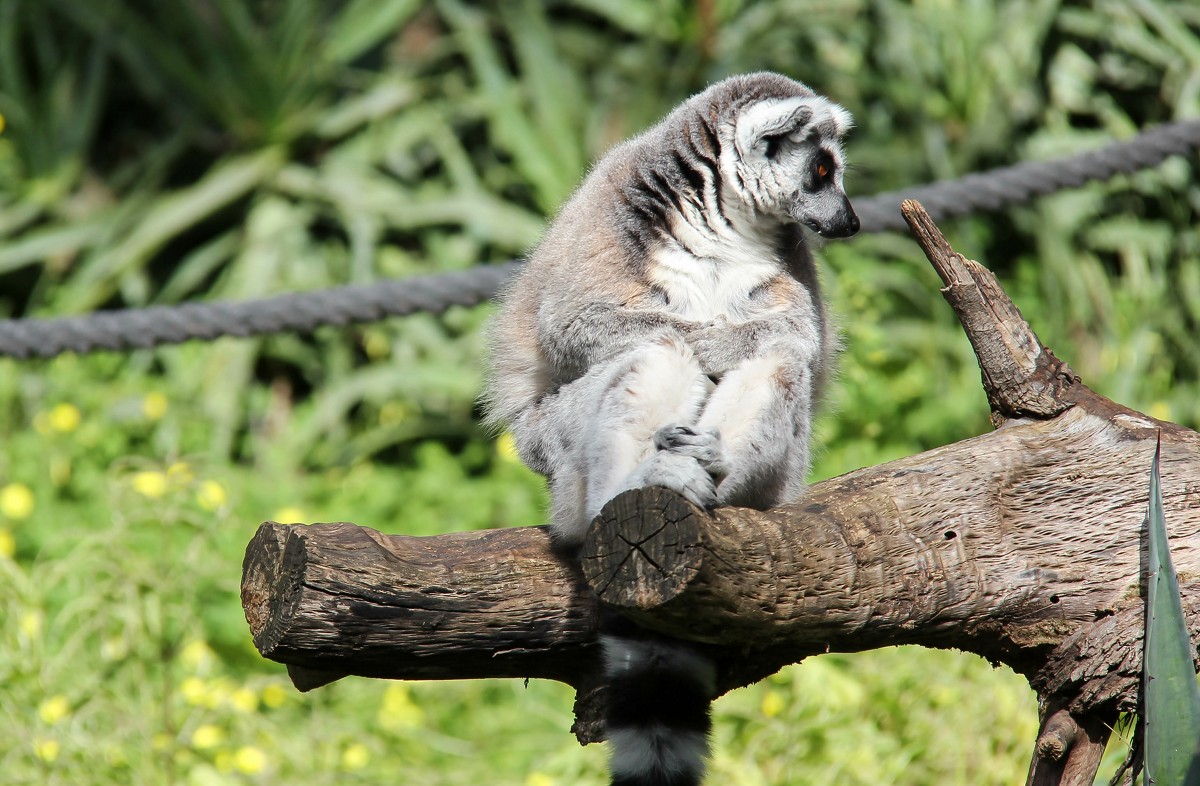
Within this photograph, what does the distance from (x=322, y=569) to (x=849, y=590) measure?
905 millimetres

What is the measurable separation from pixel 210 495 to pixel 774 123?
7.81ft

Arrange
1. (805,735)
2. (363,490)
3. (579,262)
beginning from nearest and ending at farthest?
(579,262) < (805,735) < (363,490)

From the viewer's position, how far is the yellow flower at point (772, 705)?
3.59m

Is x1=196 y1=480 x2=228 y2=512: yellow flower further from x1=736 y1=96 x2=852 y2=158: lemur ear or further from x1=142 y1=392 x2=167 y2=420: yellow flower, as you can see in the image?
x1=736 y1=96 x2=852 y2=158: lemur ear

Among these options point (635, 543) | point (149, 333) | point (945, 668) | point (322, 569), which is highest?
point (635, 543)

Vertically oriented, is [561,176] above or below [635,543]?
below

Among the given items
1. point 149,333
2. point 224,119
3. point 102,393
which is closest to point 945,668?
point 149,333

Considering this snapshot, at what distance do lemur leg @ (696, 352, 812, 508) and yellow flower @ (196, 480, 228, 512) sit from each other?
81.5 inches

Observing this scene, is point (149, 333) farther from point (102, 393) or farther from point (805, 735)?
point (805, 735)

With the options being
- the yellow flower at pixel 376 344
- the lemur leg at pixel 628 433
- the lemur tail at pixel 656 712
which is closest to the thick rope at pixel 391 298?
the lemur leg at pixel 628 433

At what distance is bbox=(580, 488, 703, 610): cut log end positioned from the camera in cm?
186

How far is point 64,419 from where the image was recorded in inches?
203

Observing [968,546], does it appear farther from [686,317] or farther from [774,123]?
[774,123]

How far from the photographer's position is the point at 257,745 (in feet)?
12.2
